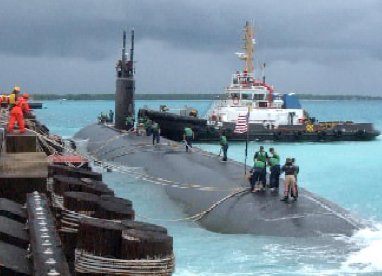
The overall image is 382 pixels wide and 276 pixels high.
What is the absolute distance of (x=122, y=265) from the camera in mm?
4375

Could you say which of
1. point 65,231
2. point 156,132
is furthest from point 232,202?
point 156,132

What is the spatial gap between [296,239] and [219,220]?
2.64m

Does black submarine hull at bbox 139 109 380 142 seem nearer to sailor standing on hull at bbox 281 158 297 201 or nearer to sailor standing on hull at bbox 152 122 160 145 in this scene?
sailor standing on hull at bbox 152 122 160 145

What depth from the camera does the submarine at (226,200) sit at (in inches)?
560

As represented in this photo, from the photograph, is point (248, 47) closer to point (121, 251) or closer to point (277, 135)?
point (277, 135)

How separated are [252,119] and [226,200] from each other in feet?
125

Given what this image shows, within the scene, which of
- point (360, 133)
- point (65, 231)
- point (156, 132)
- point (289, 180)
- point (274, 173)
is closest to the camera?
point (65, 231)

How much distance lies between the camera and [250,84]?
53.8 metres

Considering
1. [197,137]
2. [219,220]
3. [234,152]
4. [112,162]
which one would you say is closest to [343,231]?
[219,220]

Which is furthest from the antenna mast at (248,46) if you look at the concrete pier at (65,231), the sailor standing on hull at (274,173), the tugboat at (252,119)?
the concrete pier at (65,231)

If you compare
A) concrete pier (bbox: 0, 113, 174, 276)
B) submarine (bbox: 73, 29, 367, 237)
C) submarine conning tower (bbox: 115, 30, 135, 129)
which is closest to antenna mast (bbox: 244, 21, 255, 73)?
submarine conning tower (bbox: 115, 30, 135, 129)

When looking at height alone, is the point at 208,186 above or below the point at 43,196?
below

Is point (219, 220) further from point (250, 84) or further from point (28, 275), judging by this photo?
point (250, 84)

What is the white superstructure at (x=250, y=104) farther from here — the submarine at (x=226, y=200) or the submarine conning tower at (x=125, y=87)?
the submarine at (x=226, y=200)
